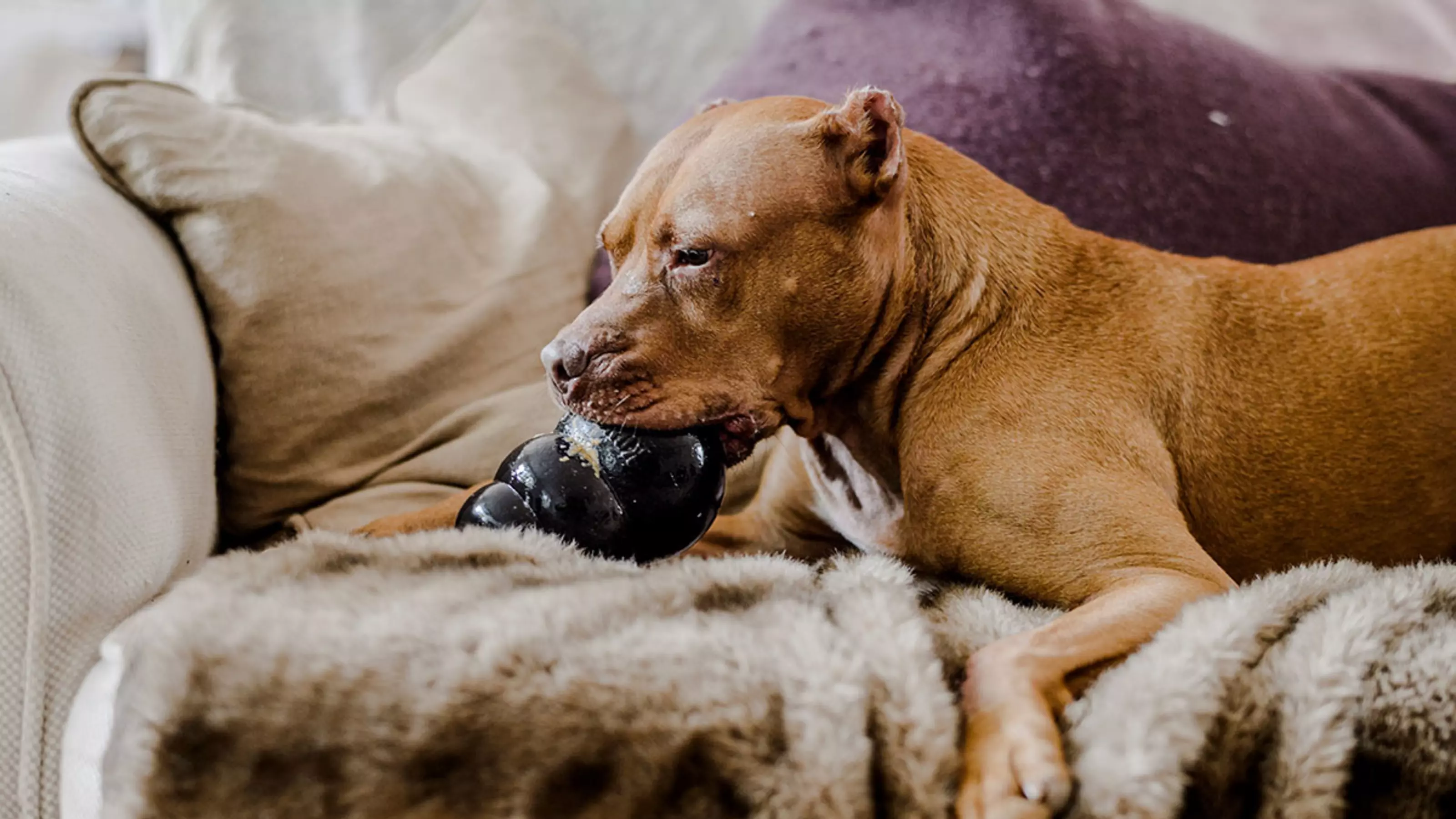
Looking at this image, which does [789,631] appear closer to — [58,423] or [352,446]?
[58,423]

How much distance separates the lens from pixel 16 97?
2248 mm

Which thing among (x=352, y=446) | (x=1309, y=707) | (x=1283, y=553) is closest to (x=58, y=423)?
(x=352, y=446)

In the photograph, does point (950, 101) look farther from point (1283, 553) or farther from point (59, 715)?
point (59, 715)

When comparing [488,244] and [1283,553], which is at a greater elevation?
[488,244]

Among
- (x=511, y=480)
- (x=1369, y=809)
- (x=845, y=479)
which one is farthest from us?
(x=845, y=479)

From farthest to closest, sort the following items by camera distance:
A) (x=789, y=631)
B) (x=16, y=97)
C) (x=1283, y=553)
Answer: (x=16, y=97) < (x=1283, y=553) < (x=789, y=631)

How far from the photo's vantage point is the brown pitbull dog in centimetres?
126

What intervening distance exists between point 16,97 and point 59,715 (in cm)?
183

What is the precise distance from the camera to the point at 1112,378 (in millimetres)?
1341

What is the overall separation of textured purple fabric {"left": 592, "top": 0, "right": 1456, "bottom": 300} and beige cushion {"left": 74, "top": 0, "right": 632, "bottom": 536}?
0.21 metres

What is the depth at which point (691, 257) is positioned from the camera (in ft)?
4.23

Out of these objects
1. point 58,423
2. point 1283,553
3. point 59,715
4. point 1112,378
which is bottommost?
point 1283,553

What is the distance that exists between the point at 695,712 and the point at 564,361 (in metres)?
0.56

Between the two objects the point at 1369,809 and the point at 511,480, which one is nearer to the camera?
the point at 1369,809
